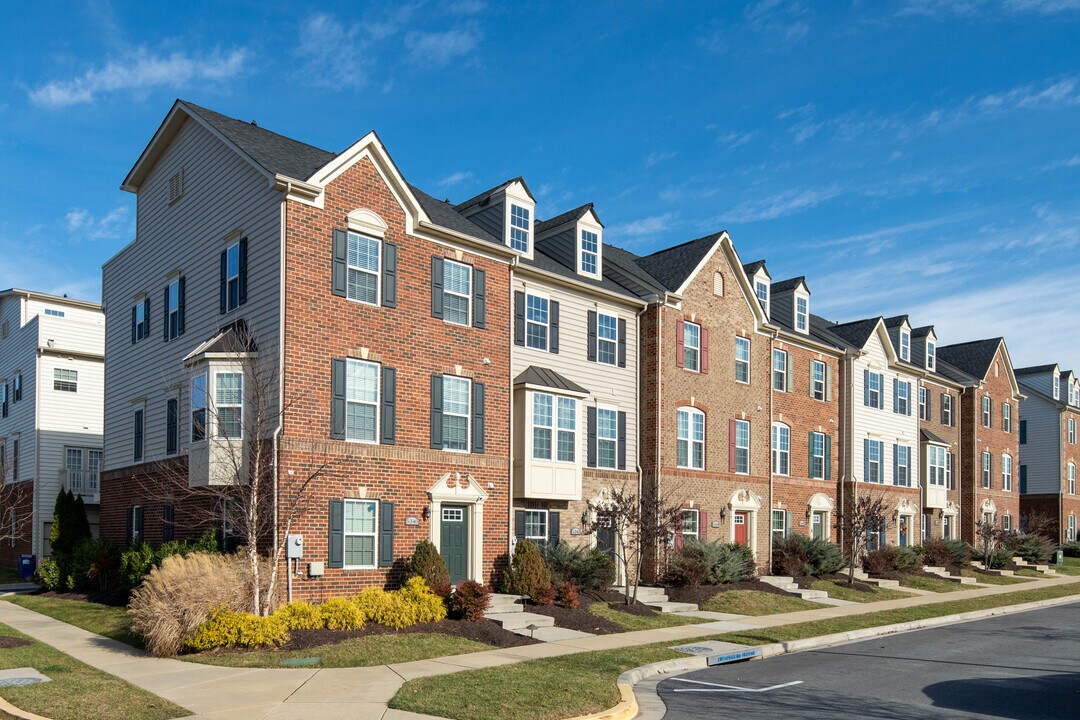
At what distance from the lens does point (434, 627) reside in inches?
767

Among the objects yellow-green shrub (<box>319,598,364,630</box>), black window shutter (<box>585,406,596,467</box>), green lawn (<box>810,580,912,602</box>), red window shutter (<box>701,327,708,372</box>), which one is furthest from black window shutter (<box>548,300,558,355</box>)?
green lawn (<box>810,580,912,602</box>)

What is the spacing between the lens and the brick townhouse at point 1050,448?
2303 inches

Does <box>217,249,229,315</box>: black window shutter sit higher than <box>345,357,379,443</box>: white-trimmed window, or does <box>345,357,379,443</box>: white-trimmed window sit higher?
<box>217,249,229,315</box>: black window shutter

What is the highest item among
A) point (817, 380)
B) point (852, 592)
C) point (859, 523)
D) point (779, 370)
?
point (779, 370)

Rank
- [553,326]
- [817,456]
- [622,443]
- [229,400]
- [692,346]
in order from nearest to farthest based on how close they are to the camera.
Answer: [229,400] → [553,326] → [622,443] → [692,346] → [817,456]

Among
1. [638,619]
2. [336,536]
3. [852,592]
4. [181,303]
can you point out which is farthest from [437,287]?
[852,592]

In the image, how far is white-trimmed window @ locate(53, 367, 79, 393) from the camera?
3769 cm

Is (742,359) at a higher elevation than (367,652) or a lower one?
higher

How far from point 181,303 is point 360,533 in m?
8.61

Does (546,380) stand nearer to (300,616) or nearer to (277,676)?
(300,616)

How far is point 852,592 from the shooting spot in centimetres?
3120

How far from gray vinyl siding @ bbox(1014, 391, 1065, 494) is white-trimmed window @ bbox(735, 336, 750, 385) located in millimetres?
35362

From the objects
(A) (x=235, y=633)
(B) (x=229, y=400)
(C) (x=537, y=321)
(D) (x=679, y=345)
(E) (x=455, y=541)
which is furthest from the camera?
(D) (x=679, y=345)

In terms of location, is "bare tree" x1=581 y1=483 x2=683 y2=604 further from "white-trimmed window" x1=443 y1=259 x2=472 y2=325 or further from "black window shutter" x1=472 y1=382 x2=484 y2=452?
"white-trimmed window" x1=443 y1=259 x2=472 y2=325
